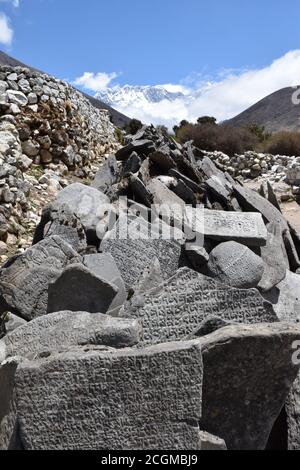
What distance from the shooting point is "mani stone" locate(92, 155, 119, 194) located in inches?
304

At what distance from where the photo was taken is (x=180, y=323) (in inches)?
149

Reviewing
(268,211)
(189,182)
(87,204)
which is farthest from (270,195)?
(87,204)

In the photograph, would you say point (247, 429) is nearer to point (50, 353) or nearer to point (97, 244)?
point (50, 353)

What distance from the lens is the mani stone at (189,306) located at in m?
3.74

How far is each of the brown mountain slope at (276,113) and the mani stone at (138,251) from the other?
104ft

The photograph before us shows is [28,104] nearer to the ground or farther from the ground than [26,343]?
farther from the ground

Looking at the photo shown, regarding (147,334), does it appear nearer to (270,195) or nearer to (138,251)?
(138,251)

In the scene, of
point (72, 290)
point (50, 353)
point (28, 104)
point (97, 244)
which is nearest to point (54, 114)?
point (28, 104)

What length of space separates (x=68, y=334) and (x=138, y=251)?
1.81 meters

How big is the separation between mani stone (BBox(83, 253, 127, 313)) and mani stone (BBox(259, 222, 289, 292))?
4.85ft

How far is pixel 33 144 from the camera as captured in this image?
11359mm

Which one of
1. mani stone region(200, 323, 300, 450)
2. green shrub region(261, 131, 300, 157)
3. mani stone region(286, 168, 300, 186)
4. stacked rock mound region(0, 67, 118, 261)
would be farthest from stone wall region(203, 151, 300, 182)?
mani stone region(200, 323, 300, 450)
